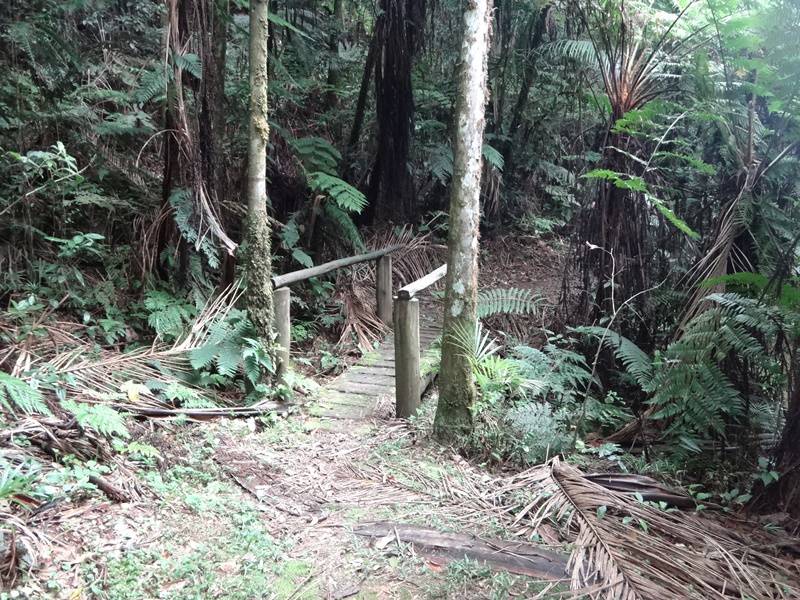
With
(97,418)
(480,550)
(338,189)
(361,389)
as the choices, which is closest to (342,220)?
(338,189)

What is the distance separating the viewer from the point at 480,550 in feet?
9.34

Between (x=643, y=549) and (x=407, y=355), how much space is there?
241 cm

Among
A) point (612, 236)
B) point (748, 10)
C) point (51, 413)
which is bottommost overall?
point (51, 413)

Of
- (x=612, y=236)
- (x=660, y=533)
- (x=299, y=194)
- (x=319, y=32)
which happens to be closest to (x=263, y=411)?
(x=660, y=533)

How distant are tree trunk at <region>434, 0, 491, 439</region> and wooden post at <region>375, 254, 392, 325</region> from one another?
11.3 ft

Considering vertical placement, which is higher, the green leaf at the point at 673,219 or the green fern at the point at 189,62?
the green fern at the point at 189,62

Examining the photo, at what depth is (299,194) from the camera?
8.32 m

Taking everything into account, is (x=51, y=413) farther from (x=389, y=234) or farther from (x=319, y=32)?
(x=319, y=32)

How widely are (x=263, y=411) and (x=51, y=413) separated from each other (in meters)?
1.58

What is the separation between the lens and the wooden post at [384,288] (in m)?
7.71

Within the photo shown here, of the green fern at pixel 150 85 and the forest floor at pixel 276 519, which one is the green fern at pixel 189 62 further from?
the forest floor at pixel 276 519

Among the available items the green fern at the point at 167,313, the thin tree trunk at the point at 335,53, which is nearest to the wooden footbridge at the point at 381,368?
the green fern at the point at 167,313

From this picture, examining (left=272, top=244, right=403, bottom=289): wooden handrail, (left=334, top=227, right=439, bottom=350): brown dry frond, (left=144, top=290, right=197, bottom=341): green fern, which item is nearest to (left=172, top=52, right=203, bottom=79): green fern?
(left=272, top=244, right=403, bottom=289): wooden handrail

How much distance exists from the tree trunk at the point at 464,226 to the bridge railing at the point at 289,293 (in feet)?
5.01
